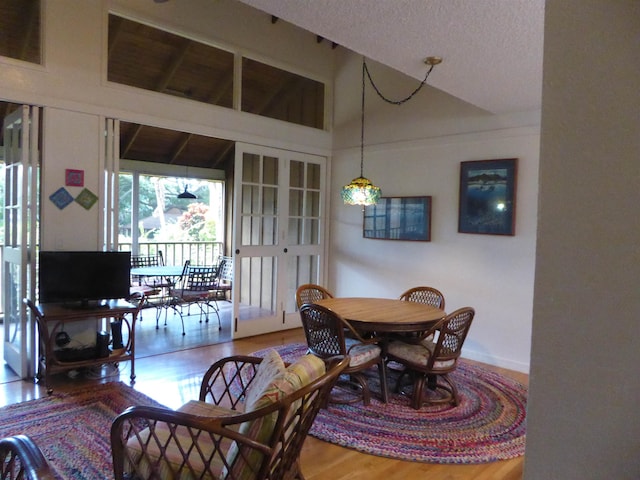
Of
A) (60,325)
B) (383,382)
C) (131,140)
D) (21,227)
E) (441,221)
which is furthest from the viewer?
(131,140)

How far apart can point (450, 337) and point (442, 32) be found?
2117 mm

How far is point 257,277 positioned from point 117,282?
1.91 metres

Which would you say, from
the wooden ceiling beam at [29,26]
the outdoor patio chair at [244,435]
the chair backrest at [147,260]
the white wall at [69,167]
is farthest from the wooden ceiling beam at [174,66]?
the outdoor patio chair at [244,435]

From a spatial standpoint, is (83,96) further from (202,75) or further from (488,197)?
(488,197)

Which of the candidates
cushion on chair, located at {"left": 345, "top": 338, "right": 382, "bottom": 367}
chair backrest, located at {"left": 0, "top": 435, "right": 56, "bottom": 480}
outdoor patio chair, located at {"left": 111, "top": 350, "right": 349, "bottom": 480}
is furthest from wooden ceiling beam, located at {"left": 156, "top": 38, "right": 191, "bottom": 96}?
chair backrest, located at {"left": 0, "top": 435, "right": 56, "bottom": 480}

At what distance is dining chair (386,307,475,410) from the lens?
3064mm

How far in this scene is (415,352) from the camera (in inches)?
→ 128

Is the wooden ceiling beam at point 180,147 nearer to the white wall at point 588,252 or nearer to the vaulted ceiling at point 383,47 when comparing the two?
the vaulted ceiling at point 383,47

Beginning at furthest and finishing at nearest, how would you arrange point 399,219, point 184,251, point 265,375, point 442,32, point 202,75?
point 184,251, point 202,75, point 399,219, point 442,32, point 265,375

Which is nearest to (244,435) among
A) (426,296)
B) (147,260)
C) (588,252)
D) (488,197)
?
(588,252)

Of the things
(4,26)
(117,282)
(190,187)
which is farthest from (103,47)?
(190,187)

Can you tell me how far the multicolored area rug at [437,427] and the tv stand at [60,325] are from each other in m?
1.88

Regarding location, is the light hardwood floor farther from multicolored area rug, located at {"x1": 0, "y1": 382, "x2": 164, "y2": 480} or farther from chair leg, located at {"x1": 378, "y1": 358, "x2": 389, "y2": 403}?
chair leg, located at {"x1": 378, "y1": 358, "x2": 389, "y2": 403}

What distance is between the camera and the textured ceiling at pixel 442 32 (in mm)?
2246
